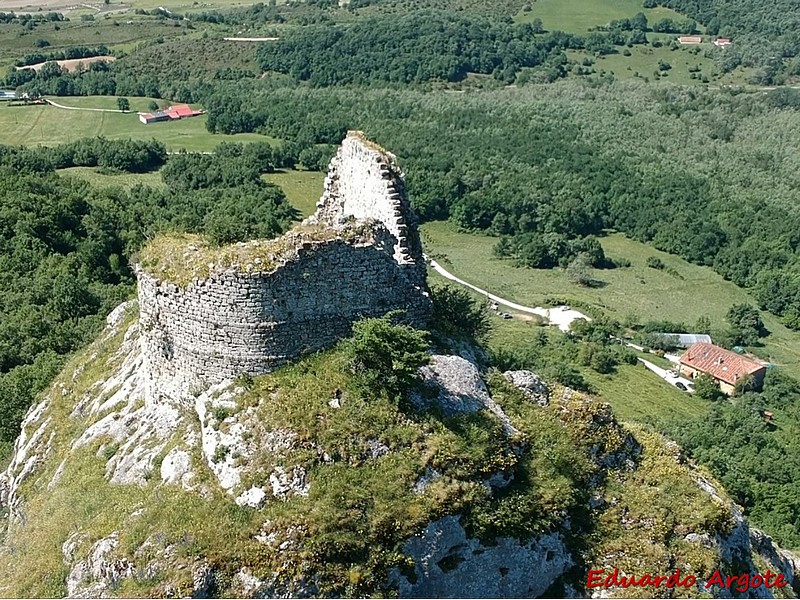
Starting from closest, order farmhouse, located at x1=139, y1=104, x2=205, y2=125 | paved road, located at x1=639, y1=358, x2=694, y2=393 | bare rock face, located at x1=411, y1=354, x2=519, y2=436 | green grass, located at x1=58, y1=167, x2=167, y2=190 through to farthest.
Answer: bare rock face, located at x1=411, y1=354, x2=519, y2=436
paved road, located at x1=639, y1=358, x2=694, y2=393
green grass, located at x1=58, y1=167, x2=167, y2=190
farmhouse, located at x1=139, y1=104, x2=205, y2=125

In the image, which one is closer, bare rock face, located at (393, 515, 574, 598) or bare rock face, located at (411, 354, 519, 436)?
bare rock face, located at (393, 515, 574, 598)

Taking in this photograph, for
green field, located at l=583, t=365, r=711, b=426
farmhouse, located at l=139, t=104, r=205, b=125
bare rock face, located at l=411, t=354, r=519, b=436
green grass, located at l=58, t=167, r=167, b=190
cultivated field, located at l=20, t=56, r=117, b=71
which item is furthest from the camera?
cultivated field, located at l=20, t=56, r=117, b=71

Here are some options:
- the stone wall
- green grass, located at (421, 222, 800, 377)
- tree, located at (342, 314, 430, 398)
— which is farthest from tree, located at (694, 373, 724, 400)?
tree, located at (342, 314, 430, 398)

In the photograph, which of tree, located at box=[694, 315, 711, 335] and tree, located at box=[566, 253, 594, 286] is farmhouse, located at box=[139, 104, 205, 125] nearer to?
tree, located at box=[566, 253, 594, 286]

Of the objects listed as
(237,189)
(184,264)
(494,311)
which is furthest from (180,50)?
(184,264)

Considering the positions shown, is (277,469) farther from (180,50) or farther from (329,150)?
(180,50)

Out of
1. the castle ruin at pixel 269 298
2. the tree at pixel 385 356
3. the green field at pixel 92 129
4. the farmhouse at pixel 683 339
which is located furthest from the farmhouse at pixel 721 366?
the green field at pixel 92 129

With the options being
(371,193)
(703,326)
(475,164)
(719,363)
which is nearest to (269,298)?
(371,193)

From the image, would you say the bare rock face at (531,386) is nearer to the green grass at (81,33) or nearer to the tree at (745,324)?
the tree at (745,324)
